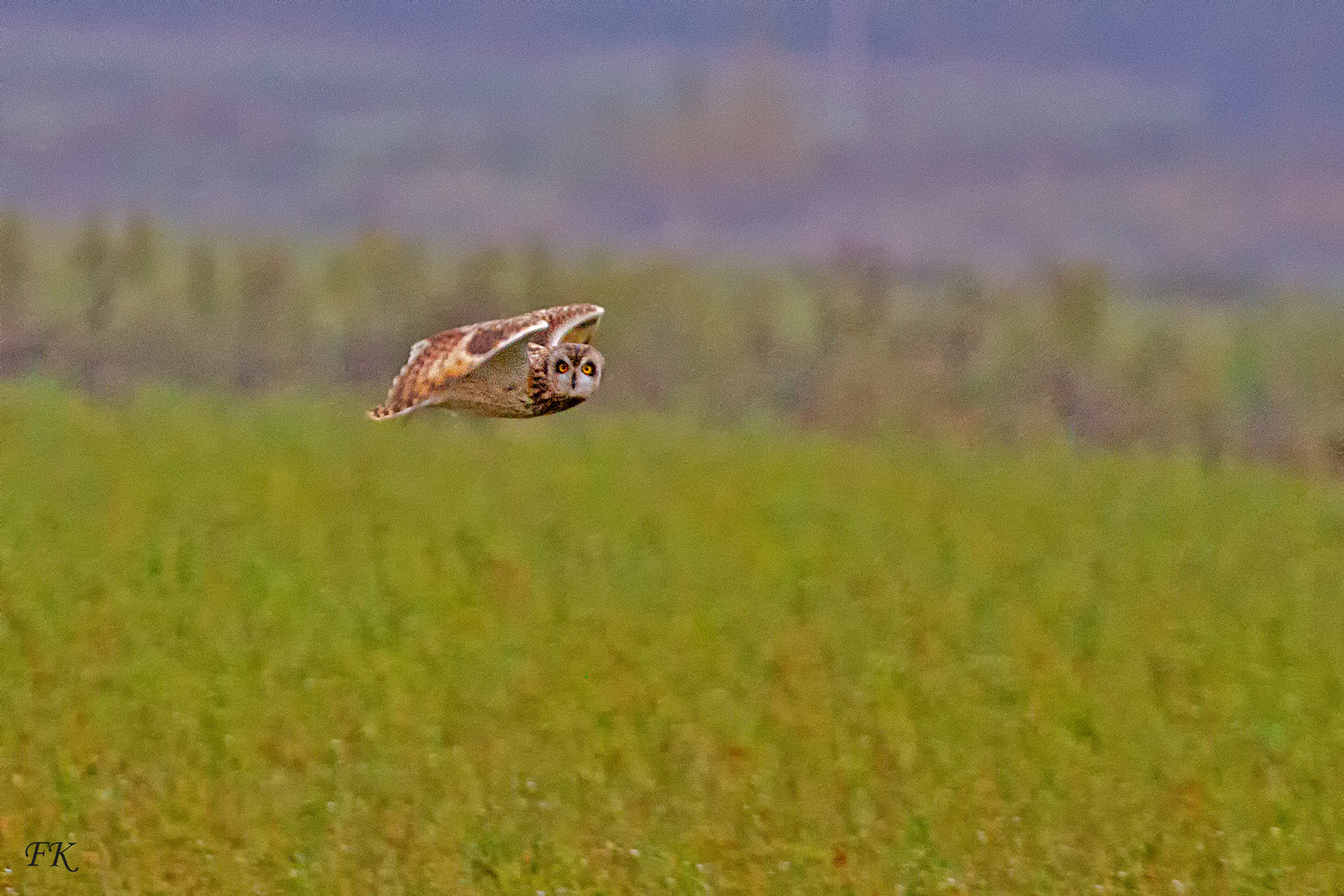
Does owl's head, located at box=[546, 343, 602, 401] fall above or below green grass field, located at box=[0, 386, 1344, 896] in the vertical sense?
above

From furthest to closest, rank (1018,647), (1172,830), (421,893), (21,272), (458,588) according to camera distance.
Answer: (21,272), (458,588), (1018,647), (1172,830), (421,893)

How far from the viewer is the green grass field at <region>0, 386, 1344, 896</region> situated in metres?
10.0

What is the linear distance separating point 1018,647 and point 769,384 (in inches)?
326

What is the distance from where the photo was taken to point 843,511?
60.5 feet

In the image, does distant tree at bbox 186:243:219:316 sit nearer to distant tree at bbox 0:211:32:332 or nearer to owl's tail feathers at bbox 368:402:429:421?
distant tree at bbox 0:211:32:332

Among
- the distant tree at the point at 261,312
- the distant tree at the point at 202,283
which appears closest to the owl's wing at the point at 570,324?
the distant tree at the point at 202,283

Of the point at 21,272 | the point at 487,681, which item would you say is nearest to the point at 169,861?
the point at 487,681

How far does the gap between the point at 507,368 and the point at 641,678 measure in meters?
8.34

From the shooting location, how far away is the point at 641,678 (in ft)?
41.8

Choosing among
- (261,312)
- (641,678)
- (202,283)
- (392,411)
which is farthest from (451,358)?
(261,312)

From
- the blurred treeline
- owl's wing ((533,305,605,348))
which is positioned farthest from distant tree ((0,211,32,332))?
owl's wing ((533,305,605,348))

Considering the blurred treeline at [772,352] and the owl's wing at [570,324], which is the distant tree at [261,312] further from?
the owl's wing at [570,324]

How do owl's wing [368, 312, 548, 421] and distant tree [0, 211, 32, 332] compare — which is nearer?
owl's wing [368, 312, 548, 421]

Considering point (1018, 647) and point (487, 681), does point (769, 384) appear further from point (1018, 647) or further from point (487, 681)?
point (487, 681)
